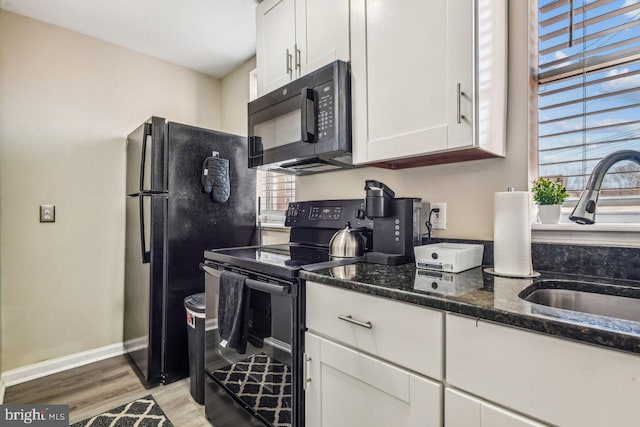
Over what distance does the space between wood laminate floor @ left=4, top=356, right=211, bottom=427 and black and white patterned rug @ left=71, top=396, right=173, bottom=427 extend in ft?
0.14

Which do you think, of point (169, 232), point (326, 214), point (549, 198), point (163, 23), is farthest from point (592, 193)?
point (163, 23)

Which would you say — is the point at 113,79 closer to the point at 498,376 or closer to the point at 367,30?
the point at 367,30

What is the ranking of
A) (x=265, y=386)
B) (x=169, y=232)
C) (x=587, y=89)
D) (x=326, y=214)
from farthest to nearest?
(x=169, y=232) < (x=326, y=214) < (x=265, y=386) < (x=587, y=89)

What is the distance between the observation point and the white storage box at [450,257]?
1190 millimetres

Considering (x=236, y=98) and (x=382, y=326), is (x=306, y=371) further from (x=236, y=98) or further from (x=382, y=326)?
(x=236, y=98)

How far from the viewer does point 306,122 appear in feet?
5.05

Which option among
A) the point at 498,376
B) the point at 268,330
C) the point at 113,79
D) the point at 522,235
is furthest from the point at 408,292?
the point at 113,79

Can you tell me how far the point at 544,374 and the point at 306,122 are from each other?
1.26 metres

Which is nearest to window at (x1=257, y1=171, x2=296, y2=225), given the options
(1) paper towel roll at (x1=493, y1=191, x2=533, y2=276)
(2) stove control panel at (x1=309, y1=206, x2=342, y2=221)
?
(2) stove control panel at (x1=309, y1=206, x2=342, y2=221)

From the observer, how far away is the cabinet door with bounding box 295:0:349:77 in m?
1.53

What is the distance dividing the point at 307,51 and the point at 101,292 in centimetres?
238

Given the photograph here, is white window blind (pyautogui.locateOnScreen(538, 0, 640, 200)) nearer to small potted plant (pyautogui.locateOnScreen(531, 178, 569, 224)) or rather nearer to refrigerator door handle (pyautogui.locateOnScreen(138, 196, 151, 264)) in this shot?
small potted plant (pyautogui.locateOnScreen(531, 178, 569, 224))

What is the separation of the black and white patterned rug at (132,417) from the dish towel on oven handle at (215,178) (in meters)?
1.32

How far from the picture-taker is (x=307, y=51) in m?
1.70
